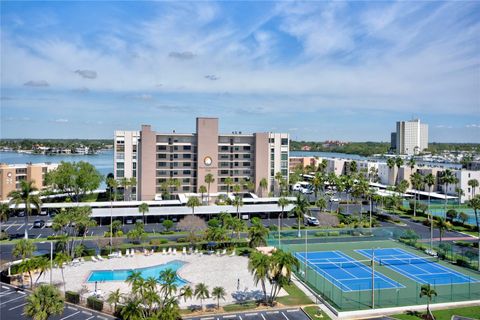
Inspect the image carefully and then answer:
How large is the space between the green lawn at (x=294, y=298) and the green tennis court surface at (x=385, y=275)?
5.39 feet

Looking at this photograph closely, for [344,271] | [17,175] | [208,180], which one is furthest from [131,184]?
[344,271]

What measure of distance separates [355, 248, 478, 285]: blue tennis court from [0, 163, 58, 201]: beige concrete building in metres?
65.4

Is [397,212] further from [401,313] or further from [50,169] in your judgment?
[50,169]

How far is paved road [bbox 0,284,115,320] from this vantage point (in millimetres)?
33094

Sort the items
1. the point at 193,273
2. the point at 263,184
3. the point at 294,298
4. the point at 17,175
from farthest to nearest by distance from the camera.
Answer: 1. the point at 263,184
2. the point at 17,175
3. the point at 193,273
4. the point at 294,298

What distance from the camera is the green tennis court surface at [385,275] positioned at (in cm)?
3750

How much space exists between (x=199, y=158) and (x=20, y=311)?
187 ft

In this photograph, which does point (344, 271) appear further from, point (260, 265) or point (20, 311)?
point (20, 311)

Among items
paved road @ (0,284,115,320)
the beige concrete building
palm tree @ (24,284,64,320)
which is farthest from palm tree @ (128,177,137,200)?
palm tree @ (24,284,64,320)

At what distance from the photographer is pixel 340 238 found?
61.4m

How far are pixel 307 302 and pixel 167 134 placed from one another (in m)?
58.3

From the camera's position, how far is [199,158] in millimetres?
88375

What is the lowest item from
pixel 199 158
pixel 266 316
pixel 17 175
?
pixel 266 316

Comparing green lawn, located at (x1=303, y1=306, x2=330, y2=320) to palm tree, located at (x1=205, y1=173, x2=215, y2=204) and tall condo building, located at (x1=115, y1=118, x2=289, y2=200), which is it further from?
tall condo building, located at (x1=115, y1=118, x2=289, y2=200)
